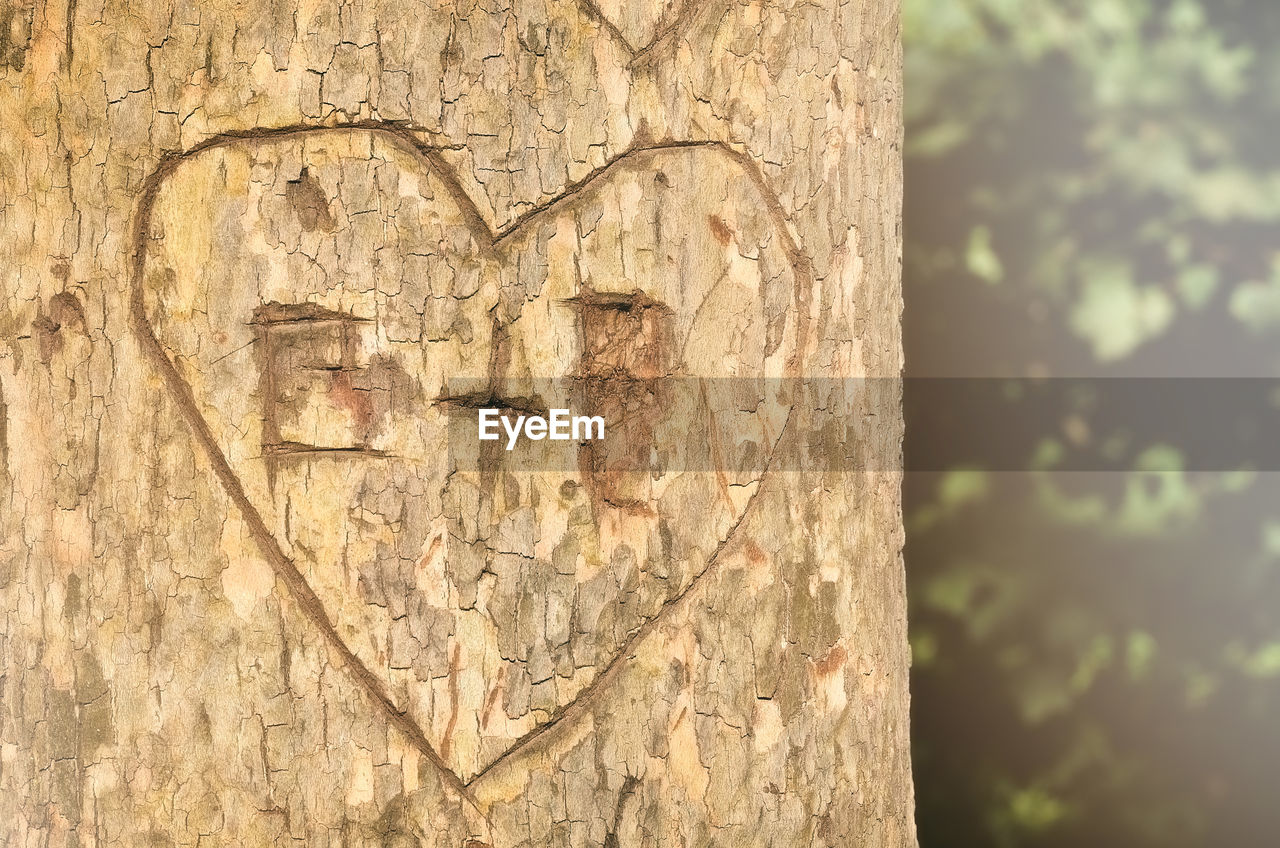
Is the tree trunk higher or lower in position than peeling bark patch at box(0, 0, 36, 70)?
lower

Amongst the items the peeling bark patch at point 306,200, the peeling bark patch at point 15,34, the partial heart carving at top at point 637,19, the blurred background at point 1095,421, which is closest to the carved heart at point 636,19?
the partial heart carving at top at point 637,19

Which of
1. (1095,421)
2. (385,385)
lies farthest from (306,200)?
Result: (1095,421)

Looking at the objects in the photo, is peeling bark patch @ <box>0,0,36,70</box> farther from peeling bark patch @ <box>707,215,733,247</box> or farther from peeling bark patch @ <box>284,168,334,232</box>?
peeling bark patch @ <box>707,215,733,247</box>

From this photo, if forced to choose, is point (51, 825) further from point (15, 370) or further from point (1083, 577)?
point (1083, 577)

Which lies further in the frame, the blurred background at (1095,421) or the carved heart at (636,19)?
the blurred background at (1095,421)

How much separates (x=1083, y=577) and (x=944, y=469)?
16.1 inches

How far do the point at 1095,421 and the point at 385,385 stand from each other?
1.79 meters

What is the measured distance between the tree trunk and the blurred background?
1318 mm

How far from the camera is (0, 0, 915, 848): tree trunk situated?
3.84 ft

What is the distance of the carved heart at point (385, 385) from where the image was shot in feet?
3.84

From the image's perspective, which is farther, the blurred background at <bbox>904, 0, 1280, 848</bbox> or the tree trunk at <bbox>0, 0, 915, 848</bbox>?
the blurred background at <bbox>904, 0, 1280, 848</bbox>

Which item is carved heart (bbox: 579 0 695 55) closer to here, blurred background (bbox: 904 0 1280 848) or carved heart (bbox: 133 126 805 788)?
carved heart (bbox: 133 126 805 788)

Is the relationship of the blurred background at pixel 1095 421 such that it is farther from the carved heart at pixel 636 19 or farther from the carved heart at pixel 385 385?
the carved heart at pixel 385 385

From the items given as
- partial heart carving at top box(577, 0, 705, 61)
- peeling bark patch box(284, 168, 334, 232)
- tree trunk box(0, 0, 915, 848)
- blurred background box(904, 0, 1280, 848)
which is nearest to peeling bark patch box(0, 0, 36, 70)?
tree trunk box(0, 0, 915, 848)
